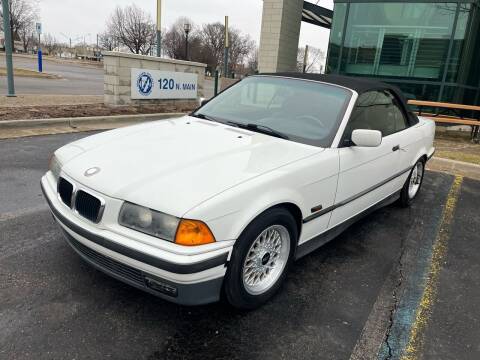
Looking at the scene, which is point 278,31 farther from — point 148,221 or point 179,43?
point 179,43

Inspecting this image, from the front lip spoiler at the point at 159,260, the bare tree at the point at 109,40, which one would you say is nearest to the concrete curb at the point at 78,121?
the front lip spoiler at the point at 159,260

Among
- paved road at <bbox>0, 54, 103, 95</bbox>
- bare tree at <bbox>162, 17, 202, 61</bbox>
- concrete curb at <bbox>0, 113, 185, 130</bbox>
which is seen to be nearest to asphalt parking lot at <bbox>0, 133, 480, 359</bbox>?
concrete curb at <bbox>0, 113, 185, 130</bbox>

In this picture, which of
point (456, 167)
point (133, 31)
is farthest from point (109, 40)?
point (456, 167)

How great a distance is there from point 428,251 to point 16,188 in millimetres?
4447

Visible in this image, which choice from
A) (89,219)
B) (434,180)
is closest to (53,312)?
(89,219)

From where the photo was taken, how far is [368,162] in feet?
11.7

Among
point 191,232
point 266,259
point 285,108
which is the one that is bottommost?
point 266,259

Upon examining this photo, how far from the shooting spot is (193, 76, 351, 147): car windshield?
3.33m

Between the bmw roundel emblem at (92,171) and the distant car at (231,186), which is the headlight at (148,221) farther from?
the bmw roundel emblem at (92,171)

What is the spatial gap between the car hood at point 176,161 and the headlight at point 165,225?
46mm

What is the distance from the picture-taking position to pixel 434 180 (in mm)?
6598

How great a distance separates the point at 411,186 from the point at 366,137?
2355 millimetres

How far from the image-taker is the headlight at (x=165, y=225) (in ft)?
7.20

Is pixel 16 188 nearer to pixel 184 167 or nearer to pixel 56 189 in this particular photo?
pixel 56 189
